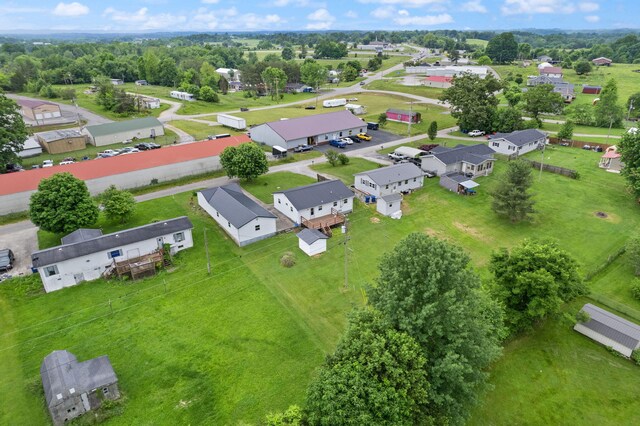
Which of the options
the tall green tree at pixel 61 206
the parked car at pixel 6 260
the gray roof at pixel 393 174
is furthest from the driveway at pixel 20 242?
the gray roof at pixel 393 174

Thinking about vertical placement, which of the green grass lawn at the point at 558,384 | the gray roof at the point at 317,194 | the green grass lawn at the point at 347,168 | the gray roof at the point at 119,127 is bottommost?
the green grass lawn at the point at 558,384

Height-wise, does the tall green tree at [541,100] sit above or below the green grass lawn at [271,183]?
above

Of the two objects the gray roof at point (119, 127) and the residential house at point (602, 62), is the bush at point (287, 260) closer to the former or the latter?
the gray roof at point (119, 127)

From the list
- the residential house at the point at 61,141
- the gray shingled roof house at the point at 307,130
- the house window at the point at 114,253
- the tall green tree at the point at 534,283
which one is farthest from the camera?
the gray shingled roof house at the point at 307,130

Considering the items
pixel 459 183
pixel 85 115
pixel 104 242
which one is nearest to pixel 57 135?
pixel 85 115

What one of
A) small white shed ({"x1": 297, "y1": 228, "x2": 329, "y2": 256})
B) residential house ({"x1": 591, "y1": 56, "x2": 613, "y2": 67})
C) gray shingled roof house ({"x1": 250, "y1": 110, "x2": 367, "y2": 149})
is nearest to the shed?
small white shed ({"x1": 297, "y1": 228, "x2": 329, "y2": 256})

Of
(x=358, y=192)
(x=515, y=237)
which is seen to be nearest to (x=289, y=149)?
(x=358, y=192)
